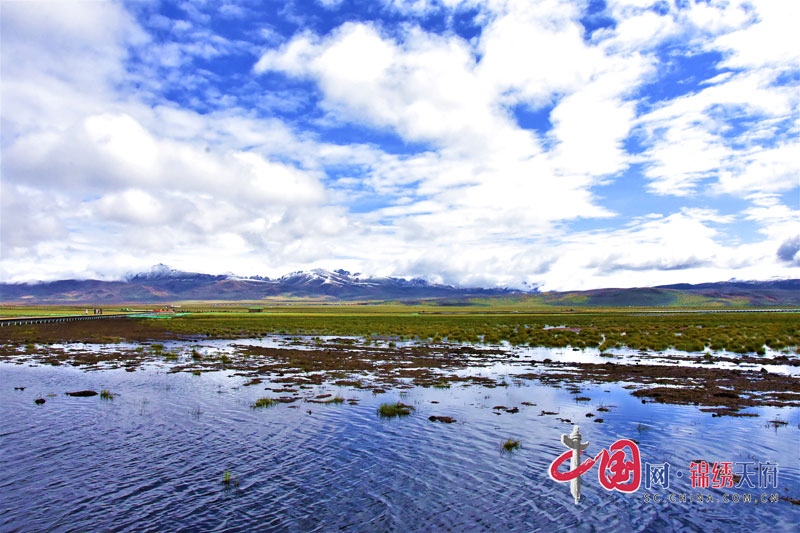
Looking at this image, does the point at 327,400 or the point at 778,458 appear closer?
the point at 778,458

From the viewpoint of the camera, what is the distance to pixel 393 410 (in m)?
21.9

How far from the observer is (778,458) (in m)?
16.0

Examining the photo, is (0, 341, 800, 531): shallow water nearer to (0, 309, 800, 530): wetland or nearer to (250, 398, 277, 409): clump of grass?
(0, 309, 800, 530): wetland

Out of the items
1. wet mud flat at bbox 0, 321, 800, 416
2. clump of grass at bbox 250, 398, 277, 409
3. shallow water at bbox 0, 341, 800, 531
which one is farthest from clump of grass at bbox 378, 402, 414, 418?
clump of grass at bbox 250, 398, 277, 409

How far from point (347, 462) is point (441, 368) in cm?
2170

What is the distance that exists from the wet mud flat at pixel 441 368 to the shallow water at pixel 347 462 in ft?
11.2

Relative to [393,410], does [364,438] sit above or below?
below

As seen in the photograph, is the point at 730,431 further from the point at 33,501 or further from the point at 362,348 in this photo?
the point at 362,348

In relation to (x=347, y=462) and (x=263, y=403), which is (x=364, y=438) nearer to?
(x=347, y=462)

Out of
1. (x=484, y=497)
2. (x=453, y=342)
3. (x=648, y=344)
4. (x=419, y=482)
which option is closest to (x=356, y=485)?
(x=419, y=482)

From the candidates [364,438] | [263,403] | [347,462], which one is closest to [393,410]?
[364,438]

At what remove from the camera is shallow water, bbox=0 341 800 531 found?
38.7 feet

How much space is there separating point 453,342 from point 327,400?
3715cm

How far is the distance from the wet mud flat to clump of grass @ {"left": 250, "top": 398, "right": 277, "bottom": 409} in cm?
141
